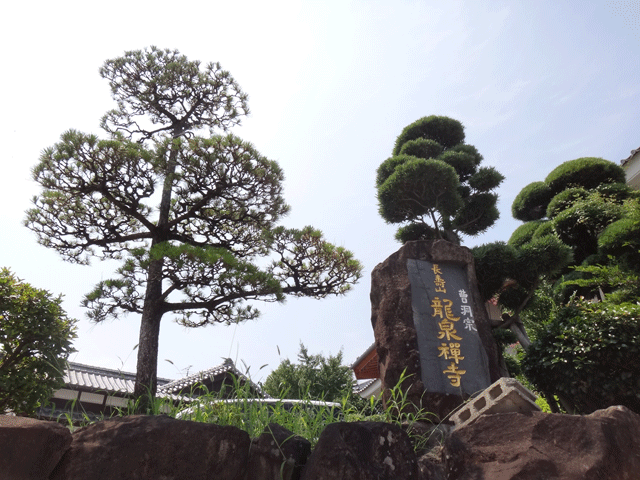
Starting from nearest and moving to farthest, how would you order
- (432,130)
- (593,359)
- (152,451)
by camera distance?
(152,451)
(593,359)
(432,130)

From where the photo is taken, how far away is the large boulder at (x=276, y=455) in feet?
7.89

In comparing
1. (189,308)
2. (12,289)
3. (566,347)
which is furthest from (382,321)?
(12,289)

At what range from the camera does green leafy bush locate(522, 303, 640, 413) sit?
A: 14.8 feet

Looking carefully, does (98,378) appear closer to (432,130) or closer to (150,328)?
(150,328)

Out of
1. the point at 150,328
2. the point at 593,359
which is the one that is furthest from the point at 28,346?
the point at 593,359

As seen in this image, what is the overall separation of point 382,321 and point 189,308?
3485 mm

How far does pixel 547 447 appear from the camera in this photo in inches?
92.9

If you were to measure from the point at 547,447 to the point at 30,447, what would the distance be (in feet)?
8.33

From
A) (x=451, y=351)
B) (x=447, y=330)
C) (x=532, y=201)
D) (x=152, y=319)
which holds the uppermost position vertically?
(x=532, y=201)

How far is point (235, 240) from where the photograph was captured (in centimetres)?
791

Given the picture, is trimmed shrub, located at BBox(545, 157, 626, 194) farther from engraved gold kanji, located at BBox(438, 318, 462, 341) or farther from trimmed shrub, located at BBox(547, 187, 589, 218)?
engraved gold kanji, located at BBox(438, 318, 462, 341)

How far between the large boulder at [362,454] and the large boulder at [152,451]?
1.46 feet

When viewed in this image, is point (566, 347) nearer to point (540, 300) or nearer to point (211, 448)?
point (211, 448)

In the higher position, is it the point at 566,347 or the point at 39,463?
the point at 566,347
